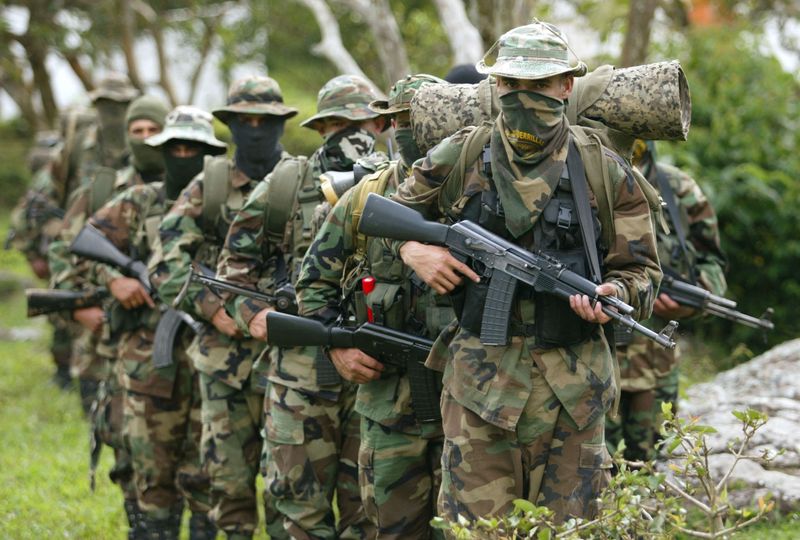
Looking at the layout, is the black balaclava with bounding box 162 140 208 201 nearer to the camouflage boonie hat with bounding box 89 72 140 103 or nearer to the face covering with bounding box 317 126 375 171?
the face covering with bounding box 317 126 375 171

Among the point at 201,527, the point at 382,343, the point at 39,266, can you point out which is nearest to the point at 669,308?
the point at 382,343

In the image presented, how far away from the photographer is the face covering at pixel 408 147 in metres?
4.66

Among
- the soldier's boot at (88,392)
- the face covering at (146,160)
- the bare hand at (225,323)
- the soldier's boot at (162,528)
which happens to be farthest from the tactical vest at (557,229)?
the soldier's boot at (88,392)

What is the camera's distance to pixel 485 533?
12.3 ft

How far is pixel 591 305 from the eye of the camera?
3717 millimetres

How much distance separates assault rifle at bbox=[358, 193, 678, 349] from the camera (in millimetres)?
3713

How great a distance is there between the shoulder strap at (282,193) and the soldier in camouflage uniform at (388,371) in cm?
69

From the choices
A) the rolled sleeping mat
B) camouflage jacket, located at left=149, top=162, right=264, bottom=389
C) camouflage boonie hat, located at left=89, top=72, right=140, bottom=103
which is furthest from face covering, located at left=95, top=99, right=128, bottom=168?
the rolled sleeping mat

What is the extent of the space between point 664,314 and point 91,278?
3.47 meters

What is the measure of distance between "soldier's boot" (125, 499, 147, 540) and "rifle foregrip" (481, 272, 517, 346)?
3.33 m

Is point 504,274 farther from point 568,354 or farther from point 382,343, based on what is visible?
point 382,343

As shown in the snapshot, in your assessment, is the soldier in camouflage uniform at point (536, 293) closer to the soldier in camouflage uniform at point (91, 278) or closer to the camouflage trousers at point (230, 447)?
the camouflage trousers at point (230, 447)

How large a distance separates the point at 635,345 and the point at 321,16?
7180 mm

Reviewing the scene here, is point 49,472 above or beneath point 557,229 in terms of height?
beneath
